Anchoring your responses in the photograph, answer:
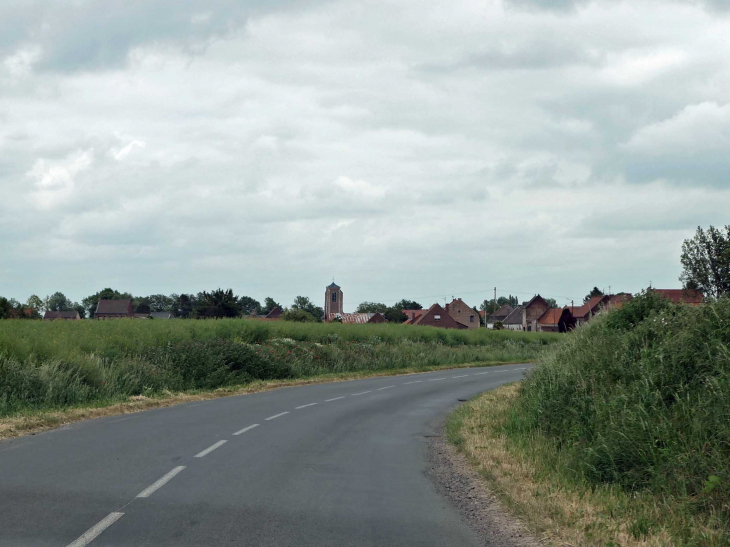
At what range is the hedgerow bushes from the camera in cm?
808

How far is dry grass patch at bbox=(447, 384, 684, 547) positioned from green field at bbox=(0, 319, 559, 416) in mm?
11389

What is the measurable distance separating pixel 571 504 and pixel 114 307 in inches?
6082

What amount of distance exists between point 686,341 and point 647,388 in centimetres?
118

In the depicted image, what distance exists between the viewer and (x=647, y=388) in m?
10.1

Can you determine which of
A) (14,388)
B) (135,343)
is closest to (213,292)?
(135,343)

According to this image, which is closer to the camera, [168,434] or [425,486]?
[425,486]

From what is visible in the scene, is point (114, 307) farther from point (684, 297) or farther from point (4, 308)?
point (684, 297)

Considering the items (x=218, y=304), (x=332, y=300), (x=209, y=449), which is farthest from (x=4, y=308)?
(x=332, y=300)

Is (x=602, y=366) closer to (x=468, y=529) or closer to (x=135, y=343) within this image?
(x=468, y=529)

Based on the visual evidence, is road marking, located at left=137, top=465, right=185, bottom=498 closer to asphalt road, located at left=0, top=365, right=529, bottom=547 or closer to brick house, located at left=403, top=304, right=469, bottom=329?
asphalt road, located at left=0, top=365, right=529, bottom=547

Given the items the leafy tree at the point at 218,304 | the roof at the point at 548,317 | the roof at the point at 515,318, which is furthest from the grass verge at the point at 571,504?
the roof at the point at 515,318

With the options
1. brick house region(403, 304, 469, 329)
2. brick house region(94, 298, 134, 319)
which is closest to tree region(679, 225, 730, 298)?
brick house region(403, 304, 469, 329)

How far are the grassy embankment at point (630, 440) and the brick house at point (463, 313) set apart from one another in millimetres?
130519

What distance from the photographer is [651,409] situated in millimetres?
9742
